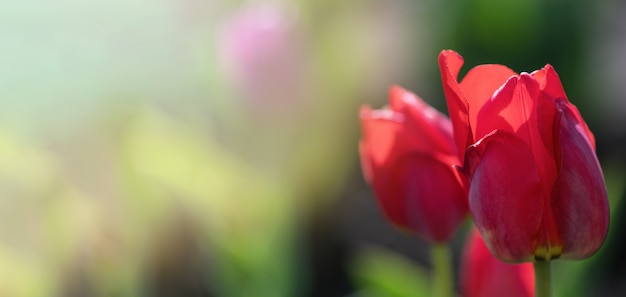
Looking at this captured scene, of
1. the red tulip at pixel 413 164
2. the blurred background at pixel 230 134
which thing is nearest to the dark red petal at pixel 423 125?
the red tulip at pixel 413 164

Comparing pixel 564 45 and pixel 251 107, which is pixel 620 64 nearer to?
pixel 564 45

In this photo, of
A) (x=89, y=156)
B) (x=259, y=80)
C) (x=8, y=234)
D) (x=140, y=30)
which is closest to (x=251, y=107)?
(x=259, y=80)

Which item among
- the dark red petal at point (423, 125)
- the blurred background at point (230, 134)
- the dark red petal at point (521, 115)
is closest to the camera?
the dark red petal at point (521, 115)

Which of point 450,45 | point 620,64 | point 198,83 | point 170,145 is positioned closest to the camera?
point 170,145

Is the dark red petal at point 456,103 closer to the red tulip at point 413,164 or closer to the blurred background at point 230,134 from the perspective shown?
the red tulip at point 413,164

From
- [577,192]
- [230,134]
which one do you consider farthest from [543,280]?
[230,134]

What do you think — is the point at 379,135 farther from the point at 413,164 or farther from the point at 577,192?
the point at 577,192
